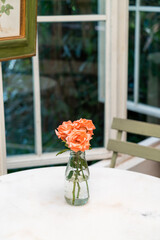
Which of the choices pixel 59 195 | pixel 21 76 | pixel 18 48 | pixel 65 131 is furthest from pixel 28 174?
pixel 21 76

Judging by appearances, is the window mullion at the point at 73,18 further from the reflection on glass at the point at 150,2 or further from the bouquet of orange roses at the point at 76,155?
the reflection on glass at the point at 150,2

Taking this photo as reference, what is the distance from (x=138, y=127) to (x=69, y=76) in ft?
3.44

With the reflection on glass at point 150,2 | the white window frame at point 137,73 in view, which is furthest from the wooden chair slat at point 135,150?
the reflection on glass at point 150,2

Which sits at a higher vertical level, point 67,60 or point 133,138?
point 67,60

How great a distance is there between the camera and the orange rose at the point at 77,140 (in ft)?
5.37

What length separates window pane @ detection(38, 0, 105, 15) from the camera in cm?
259

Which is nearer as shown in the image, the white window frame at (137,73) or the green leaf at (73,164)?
the green leaf at (73,164)

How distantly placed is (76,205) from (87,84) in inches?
60.1

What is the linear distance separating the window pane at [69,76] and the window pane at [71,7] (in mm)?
122

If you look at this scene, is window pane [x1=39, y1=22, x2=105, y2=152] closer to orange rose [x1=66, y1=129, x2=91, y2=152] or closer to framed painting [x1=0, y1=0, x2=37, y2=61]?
framed painting [x1=0, y1=0, x2=37, y2=61]

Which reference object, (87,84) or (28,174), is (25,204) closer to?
(28,174)

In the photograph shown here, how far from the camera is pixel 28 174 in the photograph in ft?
6.63

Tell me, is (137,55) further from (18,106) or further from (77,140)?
(77,140)

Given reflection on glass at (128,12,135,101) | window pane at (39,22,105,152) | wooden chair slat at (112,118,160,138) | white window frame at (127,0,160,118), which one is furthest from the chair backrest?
reflection on glass at (128,12,135,101)
